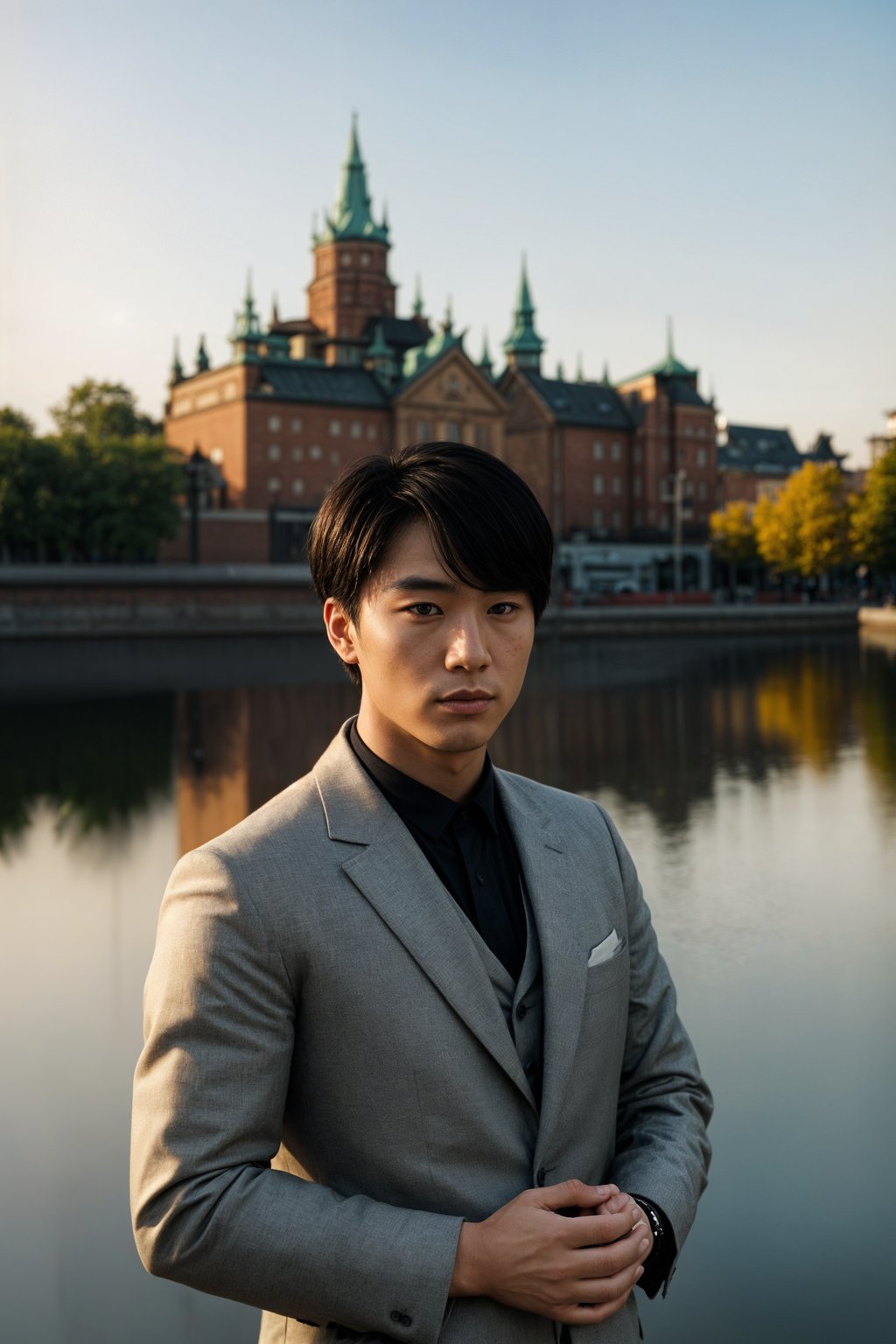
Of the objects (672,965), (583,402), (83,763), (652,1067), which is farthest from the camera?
(583,402)

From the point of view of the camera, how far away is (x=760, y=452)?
96.2 m

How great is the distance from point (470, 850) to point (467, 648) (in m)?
0.36

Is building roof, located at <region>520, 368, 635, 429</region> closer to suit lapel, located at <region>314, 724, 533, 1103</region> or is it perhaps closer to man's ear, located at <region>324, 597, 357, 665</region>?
man's ear, located at <region>324, 597, 357, 665</region>

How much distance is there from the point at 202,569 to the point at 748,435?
56.3m

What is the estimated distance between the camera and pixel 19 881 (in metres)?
9.20

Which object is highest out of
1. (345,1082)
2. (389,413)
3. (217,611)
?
(389,413)

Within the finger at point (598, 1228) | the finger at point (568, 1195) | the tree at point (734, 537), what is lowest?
the finger at point (598, 1228)

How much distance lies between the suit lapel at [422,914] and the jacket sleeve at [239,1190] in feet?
0.59

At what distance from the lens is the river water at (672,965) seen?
396 cm

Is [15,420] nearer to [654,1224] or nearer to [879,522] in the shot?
[879,522]

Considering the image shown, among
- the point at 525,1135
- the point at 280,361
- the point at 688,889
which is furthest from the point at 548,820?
the point at 280,361

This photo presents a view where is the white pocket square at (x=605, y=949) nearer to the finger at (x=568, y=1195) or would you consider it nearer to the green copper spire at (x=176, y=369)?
the finger at (x=568, y=1195)

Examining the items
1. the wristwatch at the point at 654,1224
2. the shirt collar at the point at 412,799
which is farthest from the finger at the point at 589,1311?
the shirt collar at the point at 412,799

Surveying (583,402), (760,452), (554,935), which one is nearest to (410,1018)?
(554,935)
